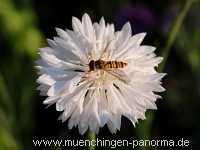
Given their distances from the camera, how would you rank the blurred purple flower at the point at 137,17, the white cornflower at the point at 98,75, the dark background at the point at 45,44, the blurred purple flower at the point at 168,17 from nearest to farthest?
the white cornflower at the point at 98,75 < the dark background at the point at 45,44 < the blurred purple flower at the point at 137,17 < the blurred purple flower at the point at 168,17

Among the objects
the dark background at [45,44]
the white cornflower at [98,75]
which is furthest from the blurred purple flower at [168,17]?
the white cornflower at [98,75]

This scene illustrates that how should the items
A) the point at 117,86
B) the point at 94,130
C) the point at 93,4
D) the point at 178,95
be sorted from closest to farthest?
1. the point at 94,130
2. the point at 117,86
3. the point at 178,95
4. the point at 93,4

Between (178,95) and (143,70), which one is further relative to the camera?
(178,95)

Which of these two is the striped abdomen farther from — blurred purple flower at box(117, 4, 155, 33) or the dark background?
blurred purple flower at box(117, 4, 155, 33)

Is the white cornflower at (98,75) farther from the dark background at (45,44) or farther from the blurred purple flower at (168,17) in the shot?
the blurred purple flower at (168,17)

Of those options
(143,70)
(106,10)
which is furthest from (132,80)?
(106,10)

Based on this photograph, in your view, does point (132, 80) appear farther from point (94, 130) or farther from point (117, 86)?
point (94, 130)

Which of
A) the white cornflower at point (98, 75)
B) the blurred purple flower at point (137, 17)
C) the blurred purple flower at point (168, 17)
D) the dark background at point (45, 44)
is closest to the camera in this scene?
the white cornflower at point (98, 75)

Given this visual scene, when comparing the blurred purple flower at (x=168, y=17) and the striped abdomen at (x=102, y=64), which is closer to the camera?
the striped abdomen at (x=102, y=64)
